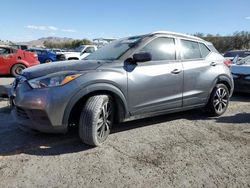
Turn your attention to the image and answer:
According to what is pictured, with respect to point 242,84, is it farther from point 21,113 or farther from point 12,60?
point 12,60

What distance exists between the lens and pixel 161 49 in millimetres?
5152

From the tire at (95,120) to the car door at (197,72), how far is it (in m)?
1.70

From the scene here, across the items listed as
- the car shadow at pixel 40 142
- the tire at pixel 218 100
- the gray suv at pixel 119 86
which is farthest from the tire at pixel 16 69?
the tire at pixel 218 100

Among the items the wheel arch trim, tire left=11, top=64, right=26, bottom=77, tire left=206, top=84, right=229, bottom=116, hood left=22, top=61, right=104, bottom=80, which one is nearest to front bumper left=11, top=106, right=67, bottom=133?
the wheel arch trim

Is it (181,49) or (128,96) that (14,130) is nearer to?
(128,96)

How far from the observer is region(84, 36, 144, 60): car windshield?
4.81 meters

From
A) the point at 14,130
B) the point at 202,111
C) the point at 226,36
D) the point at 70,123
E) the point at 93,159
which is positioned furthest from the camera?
the point at 226,36

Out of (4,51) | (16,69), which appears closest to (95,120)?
(16,69)

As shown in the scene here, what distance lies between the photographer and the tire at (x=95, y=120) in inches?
160

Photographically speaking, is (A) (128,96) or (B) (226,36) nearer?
(A) (128,96)

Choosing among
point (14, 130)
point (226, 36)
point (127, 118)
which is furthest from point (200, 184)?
point (226, 36)

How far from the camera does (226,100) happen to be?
6281 mm

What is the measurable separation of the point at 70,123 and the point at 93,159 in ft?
2.20

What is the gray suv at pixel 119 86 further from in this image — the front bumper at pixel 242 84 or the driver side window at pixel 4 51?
the driver side window at pixel 4 51
